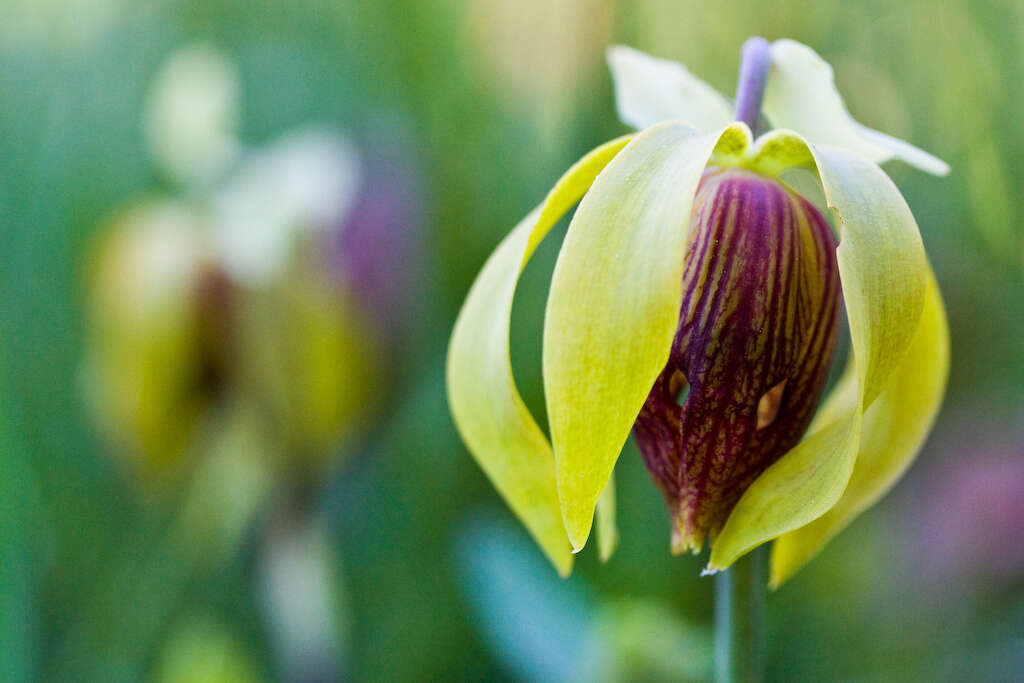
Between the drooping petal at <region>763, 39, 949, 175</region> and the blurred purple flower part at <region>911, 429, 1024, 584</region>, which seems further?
the blurred purple flower part at <region>911, 429, 1024, 584</region>

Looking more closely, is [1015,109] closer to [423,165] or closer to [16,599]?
[423,165]

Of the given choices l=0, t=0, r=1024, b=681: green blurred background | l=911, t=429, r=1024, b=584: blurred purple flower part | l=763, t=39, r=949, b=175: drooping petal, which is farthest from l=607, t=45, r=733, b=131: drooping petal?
l=911, t=429, r=1024, b=584: blurred purple flower part

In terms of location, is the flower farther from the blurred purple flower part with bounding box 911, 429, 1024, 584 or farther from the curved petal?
the blurred purple flower part with bounding box 911, 429, 1024, 584

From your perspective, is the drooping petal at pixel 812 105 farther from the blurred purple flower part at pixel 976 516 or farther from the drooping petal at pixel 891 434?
the blurred purple flower part at pixel 976 516

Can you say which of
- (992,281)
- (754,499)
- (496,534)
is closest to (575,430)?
(754,499)

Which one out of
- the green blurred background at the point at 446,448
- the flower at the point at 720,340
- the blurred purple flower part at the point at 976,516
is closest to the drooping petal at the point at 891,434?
the flower at the point at 720,340

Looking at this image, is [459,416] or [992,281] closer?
[459,416]
